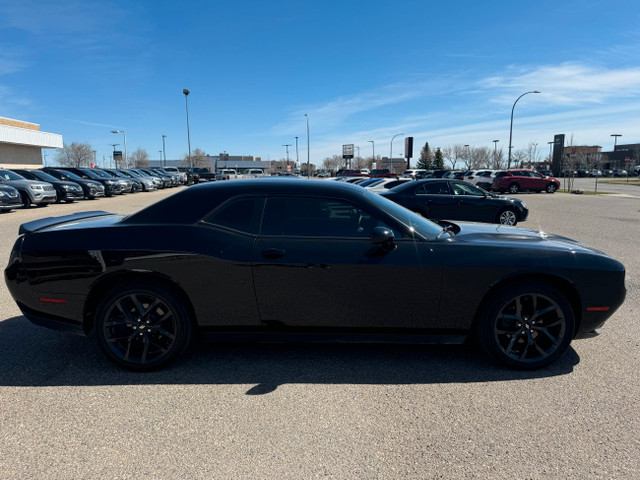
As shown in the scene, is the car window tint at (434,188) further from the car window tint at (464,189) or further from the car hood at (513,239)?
the car hood at (513,239)

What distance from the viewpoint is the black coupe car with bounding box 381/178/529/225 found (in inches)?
442

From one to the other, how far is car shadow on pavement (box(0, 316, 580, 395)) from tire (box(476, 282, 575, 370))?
5.3 inches

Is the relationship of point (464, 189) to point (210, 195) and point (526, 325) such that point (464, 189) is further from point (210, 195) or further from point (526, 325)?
point (210, 195)

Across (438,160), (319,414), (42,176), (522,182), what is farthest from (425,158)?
(319,414)

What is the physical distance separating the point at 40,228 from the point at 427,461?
3461mm

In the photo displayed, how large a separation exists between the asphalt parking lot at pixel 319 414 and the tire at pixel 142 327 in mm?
139

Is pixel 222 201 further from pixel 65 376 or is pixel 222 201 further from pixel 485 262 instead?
pixel 485 262

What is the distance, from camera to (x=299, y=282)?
126 inches

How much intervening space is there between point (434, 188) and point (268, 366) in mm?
9155

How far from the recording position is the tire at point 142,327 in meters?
3.23

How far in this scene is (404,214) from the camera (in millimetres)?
3574

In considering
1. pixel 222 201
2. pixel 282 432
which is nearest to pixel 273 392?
pixel 282 432

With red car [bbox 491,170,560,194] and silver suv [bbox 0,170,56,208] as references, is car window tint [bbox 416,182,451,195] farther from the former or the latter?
red car [bbox 491,170,560,194]

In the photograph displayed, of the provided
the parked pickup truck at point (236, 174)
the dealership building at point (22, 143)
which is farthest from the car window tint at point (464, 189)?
Result: the dealership building at point (22, 143)
